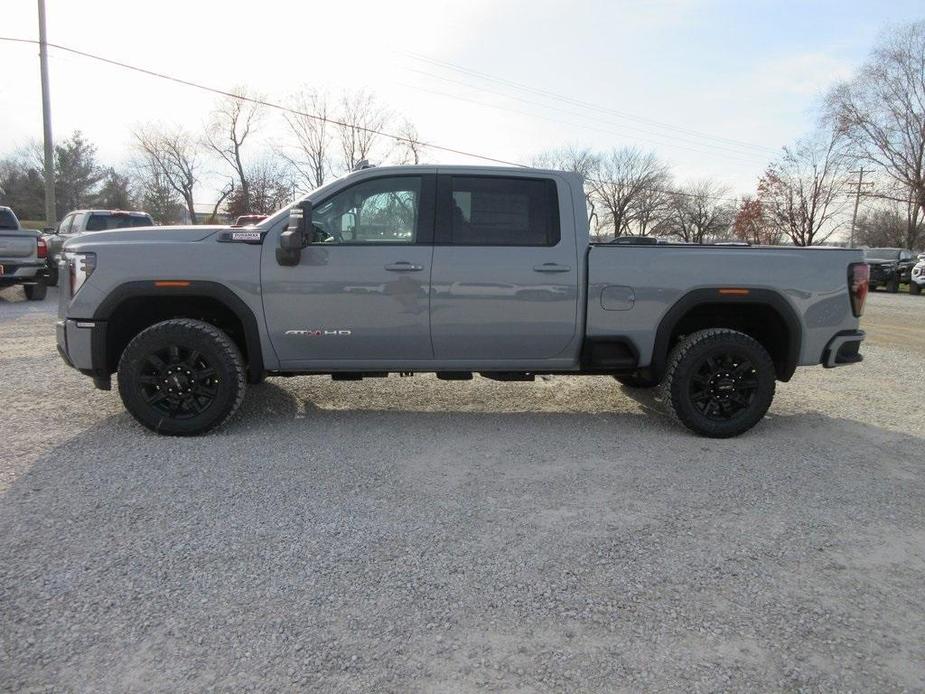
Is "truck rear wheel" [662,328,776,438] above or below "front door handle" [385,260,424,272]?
below

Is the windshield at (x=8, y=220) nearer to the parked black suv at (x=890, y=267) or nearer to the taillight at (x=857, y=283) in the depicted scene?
the taillight at (x=857, y=283)

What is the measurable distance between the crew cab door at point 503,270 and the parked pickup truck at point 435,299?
0.03 ft

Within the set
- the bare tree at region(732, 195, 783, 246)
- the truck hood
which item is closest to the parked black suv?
the bare tree at region(732, 195, 783, 246)

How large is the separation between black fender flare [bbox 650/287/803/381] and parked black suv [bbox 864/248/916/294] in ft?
78.6

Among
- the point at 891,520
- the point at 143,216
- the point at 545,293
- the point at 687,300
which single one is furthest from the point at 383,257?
the point at 143,216

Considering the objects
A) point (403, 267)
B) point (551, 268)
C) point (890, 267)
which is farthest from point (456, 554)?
point (890, 267)

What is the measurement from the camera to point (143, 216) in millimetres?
14930

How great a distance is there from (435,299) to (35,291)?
523 inches

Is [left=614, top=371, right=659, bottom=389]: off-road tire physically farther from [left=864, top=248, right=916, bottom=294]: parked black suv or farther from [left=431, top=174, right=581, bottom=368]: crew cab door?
[left=864, top=248, right=916, bottom=294]: parked black suv

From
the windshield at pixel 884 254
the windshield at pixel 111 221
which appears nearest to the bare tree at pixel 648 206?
the windshield at pixel 884 254

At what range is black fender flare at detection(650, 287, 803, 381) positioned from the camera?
4758 millimetres

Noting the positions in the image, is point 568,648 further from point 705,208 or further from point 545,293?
point 705,208

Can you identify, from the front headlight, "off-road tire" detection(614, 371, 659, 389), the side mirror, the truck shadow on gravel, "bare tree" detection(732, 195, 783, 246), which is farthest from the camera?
"bare tree" detection(732, 195, 783, 246)

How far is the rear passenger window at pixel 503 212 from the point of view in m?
4.75
